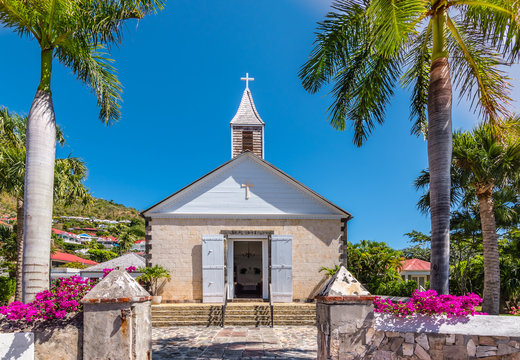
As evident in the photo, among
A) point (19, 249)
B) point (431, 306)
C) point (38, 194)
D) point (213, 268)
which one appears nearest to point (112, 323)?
point (38, 194)

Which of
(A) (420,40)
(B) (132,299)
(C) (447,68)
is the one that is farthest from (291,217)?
(B) (132,299)

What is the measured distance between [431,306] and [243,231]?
9.57 meters

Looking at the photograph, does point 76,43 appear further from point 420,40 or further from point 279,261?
point 279,261

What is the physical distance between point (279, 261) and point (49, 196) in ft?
29.8

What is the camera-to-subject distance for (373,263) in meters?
18.2

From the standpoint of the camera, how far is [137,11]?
7.75 meters

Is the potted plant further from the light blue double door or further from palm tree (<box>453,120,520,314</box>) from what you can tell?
palm tree (<box>453,120,520,314</box>)

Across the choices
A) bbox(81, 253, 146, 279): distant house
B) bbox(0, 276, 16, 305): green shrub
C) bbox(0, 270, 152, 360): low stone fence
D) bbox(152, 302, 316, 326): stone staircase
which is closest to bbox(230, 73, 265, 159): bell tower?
bbox(152, 302, 316, 326): stone staircase

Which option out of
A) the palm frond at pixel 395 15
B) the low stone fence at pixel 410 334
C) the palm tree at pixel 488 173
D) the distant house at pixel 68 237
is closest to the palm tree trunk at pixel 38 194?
the low stone fence at pixel 410 334

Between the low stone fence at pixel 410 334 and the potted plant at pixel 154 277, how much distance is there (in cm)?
918

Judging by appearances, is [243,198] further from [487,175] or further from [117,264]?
[117,264]

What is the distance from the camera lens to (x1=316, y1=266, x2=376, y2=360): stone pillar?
16.2 feet

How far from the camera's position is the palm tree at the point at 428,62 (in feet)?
20.4

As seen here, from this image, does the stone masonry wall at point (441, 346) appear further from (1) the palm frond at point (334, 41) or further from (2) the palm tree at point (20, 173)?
(2) the palm tree at point (20, 173)
